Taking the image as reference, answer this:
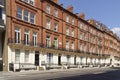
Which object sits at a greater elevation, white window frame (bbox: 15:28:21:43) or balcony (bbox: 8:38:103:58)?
white window frame (bbox: 15:28:21:43)

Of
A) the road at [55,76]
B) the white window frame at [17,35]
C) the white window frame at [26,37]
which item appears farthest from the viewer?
the white window frame at [26,37]

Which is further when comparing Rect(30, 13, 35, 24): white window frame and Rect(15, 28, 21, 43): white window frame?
Rect(30, 13, 35, 24): white window frame

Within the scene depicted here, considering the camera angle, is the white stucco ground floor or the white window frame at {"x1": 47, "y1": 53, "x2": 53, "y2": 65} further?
the white window frame at {"x1": 47, "y1": 53, "x2": 53, "y2": 65}

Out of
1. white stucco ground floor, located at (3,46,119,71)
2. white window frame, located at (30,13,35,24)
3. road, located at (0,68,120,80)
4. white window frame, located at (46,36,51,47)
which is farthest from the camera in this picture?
white window frame, located at (46,36,51,47)

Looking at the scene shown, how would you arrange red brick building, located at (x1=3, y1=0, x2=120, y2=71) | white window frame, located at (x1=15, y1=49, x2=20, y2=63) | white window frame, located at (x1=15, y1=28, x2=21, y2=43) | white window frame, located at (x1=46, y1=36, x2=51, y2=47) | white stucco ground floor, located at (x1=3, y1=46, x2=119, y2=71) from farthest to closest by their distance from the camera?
white window frame, located at (x1=46, y1=36, x2=51, y2=47), white window frame, located at (x1=15, y1=28, x2=21, y2=43), white window frame, located at (x1=15, y1=49, x2=20, y2=63), red brick building, located at (x1=3, y1=0, x2=120, y2=71), white stucco ground floor, located at (x1=3, y1=46, x2=119, y2=71)

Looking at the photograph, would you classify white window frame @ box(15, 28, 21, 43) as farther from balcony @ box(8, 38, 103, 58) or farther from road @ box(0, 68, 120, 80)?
road @ box(0, 68, 120, 80)

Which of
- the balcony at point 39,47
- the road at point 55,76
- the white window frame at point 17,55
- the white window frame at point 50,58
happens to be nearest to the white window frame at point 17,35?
the balcony at point 39,47

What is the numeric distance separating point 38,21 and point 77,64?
66.7ft

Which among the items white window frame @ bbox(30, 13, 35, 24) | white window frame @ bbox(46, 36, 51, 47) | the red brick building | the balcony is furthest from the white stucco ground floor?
white window frame @ bbox(30, 13, 35, 24)

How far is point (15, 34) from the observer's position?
38.4 meters

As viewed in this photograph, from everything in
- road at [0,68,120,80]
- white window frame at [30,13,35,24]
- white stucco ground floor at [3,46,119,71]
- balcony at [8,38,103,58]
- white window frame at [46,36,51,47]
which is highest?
white window frame at [30,13,35,24]

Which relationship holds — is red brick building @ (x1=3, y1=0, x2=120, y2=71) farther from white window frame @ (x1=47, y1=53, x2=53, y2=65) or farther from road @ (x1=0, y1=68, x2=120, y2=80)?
road @ (x1=0, y1=68, x2=120, y2=80)

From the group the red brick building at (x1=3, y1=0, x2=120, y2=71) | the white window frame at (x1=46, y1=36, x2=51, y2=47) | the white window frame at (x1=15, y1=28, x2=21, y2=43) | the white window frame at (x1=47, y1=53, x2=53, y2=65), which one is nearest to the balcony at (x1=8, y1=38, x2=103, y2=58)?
the red brick building at (x1=3, y1=0, x2=120, y2=71)

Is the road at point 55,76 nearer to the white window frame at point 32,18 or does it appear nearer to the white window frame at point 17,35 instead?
the white window frame at point 17,35
